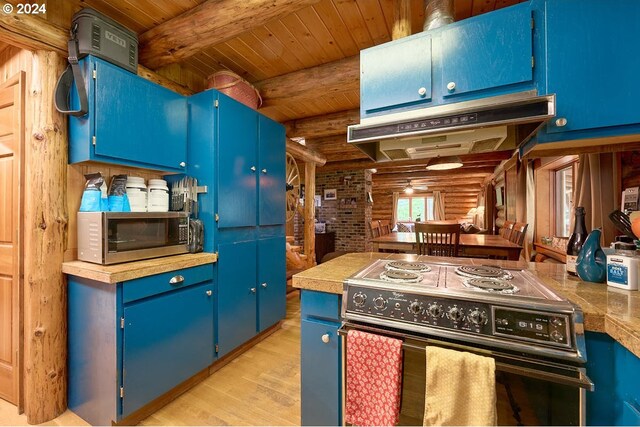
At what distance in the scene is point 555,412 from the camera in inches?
33.5

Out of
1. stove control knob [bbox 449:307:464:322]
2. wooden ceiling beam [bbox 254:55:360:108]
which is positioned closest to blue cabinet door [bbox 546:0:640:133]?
stove control knob [bbox 449:307:464:322]

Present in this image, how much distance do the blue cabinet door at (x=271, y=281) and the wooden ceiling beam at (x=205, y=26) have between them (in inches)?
66.0

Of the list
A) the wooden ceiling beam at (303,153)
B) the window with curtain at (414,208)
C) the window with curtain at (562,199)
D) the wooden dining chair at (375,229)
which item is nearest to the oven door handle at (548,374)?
the wooden dining chair at (375,229)

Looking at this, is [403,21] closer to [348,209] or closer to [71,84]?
[71,84]

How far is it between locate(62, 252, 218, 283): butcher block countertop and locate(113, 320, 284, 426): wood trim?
31.9 inches

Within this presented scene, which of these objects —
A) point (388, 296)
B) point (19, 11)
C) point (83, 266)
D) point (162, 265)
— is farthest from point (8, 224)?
point (388, 296)

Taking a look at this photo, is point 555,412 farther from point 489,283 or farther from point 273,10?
point 273,10

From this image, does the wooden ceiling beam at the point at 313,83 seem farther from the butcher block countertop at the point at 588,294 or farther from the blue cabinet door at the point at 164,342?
the blue cabinet door at the point at 164,342

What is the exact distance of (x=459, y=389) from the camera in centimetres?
88

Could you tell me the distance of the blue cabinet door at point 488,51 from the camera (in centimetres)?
121

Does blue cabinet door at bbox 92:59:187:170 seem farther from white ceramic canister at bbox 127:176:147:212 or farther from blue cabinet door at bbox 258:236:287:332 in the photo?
blue cabinet door at bbox 258:236:287:332

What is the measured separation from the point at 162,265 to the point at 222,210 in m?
0.64

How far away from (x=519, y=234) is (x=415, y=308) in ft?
9.41

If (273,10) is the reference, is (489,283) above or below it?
below
